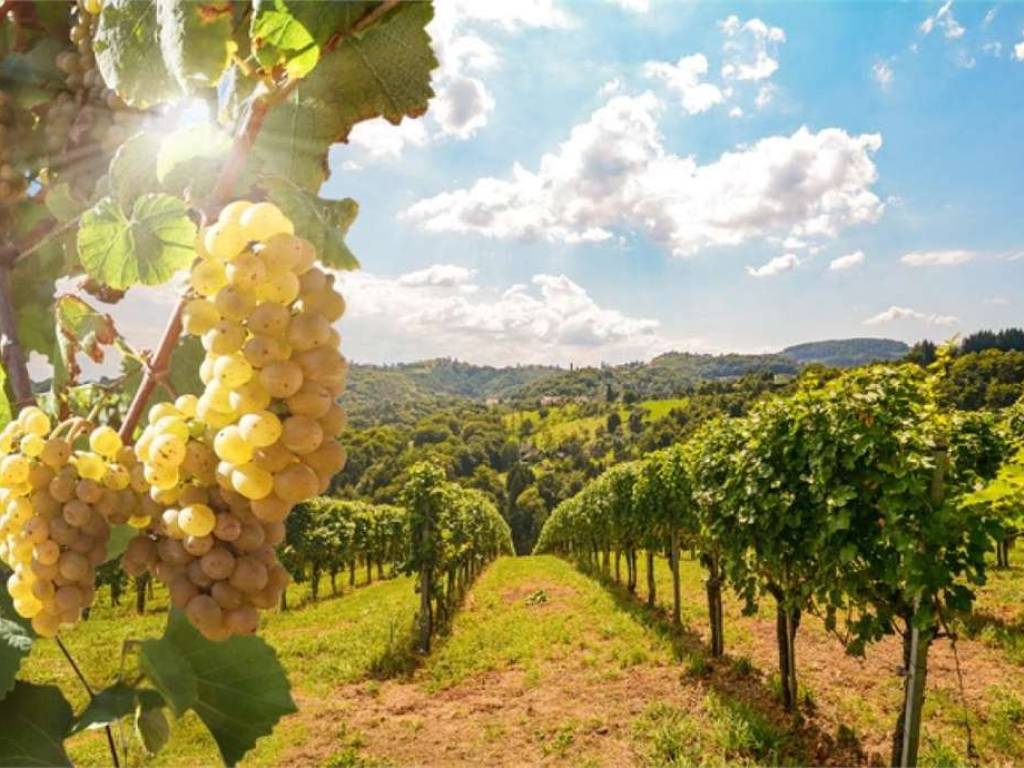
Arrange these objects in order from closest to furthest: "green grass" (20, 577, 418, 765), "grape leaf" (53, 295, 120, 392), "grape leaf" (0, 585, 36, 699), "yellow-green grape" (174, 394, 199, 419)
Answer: "yellow-green grape" (174, 394, 199, 419) → "grape leaf" (0, 585, 36, 699) → "grape leaf" (53, 295, 120, 392) → "green grass" (20, 577, 418, 765)

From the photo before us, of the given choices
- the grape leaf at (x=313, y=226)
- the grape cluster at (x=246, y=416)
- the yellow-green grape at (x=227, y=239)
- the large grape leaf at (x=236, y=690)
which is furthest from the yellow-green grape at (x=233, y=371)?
the large grape leaf at (x=236, y=690)

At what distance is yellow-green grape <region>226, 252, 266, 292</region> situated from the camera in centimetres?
69

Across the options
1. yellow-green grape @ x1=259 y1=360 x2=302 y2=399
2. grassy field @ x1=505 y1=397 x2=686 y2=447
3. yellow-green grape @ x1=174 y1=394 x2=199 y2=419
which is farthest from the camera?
grassy field @ x1=505 y1=397 x2=686 y2=447

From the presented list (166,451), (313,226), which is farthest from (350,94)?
(166,451)

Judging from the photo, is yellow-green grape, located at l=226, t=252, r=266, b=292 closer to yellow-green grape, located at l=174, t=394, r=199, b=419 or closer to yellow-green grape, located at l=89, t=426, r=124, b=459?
yellow-green grape, located at l=174, t=394, r=199, b=419

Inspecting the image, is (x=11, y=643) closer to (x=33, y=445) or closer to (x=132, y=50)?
(x=33, y=445)

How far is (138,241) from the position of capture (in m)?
0.87

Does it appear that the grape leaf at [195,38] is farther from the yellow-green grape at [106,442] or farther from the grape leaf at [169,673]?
the grape leaf at [169,673]

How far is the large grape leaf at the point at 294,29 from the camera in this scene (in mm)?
709

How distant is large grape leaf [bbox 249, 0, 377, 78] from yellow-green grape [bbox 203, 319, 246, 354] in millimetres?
300

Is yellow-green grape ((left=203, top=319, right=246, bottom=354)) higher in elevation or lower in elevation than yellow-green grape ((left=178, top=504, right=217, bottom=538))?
higher

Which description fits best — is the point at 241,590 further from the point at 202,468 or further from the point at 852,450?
the point at 852,450

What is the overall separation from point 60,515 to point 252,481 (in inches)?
13.8

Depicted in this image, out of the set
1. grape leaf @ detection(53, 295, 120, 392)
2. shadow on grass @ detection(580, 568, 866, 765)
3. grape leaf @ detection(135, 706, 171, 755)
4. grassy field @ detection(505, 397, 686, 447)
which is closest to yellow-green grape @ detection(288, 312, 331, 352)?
grape leaf @ detection(53, 295, 120, 392)
